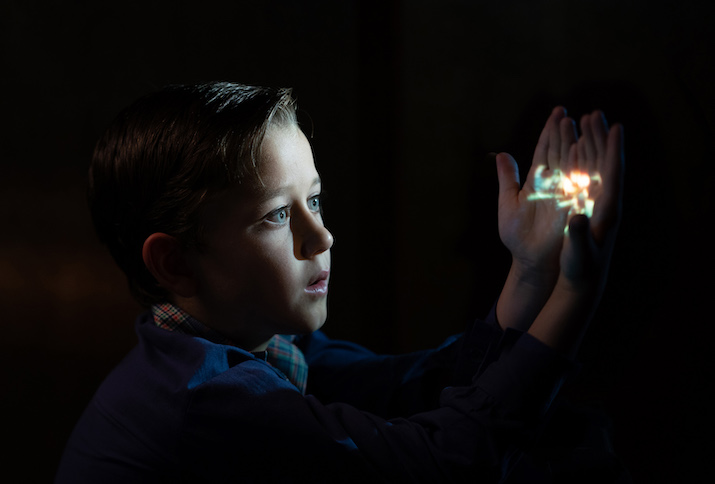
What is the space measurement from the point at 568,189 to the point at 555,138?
2.1 inches

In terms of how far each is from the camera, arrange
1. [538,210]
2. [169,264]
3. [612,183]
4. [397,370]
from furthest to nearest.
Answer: [397,370] → [169,264] → [538,210] → [612,183]

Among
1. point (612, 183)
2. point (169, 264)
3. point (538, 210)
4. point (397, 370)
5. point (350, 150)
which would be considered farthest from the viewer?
point (350, 150)

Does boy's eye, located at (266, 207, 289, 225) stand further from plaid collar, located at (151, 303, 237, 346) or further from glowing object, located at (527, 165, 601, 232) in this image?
glowing object, located at (527, 165, 601, 232)

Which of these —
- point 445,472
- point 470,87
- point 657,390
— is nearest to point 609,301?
point 657,390

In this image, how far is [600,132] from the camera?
22.6 inches

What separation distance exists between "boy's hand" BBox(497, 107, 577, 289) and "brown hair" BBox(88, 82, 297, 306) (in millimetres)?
276

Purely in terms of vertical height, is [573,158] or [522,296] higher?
[573,158]

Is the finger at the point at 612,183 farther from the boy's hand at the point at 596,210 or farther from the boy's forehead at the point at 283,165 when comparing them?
the boy's forehead at the point at 283,165

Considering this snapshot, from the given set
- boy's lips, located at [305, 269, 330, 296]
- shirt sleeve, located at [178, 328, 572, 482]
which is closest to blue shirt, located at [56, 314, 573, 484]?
shirt sleeve, located at [178, 328, 572, 482]

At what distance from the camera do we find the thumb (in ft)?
2.24

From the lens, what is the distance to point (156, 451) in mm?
682

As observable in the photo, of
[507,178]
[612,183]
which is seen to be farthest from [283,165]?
[612,183]

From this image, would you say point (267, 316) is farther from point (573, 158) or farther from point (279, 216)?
point (573, 158)

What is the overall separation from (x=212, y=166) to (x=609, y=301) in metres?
0.45
